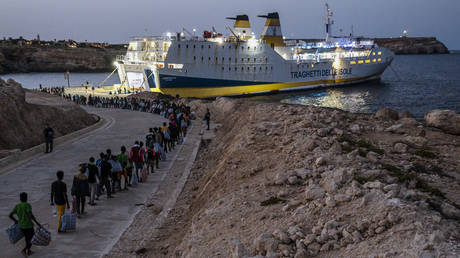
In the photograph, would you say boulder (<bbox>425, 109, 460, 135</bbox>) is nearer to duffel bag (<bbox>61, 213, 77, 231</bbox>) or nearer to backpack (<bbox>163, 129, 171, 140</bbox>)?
backpack (<bbox>163, 129, 171, 140</bbox>)

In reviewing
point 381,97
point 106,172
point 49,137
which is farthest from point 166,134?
point 381,97

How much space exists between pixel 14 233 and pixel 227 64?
44774 mm

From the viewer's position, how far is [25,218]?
766cm

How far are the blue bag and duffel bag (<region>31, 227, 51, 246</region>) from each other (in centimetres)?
27

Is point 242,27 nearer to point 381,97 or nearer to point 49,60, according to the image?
point 381,97

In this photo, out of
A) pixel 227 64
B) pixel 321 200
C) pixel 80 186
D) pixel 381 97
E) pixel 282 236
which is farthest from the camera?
pixel 381 97

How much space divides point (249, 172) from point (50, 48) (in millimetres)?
145806

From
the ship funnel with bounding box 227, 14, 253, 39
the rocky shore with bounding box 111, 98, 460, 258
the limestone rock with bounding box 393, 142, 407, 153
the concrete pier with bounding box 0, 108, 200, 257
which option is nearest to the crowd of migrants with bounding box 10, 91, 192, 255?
Result: the concrete pier with bounding box 0, 108, 200, 257

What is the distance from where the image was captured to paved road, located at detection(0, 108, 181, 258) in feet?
27.3

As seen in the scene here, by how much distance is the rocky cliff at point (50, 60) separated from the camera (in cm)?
12450

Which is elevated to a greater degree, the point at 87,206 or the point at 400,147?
the point at 400,147

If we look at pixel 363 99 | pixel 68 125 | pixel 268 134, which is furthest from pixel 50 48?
pixel 268 134

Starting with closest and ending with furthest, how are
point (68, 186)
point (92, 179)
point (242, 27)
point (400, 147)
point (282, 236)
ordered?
1. point (282, 236)
2. point (92, 179)
3. point (400, 147)
4. point (68, 186)
5. point (242, 27)

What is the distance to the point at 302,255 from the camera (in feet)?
20.1
